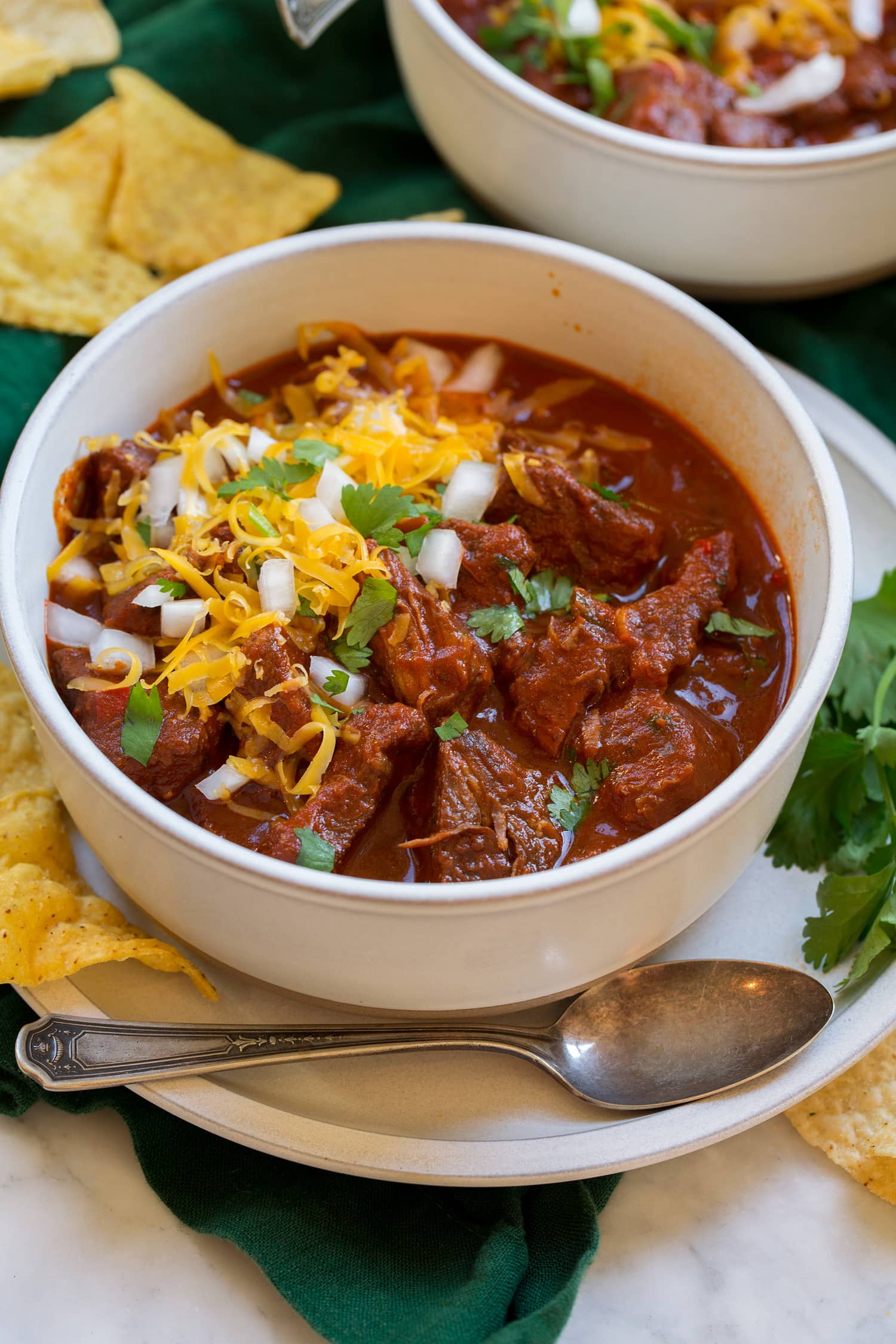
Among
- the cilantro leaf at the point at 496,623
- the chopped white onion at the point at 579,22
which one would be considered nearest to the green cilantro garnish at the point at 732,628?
the cilantro leaf at the point at 496,623

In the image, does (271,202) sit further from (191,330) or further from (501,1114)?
(501,1114)

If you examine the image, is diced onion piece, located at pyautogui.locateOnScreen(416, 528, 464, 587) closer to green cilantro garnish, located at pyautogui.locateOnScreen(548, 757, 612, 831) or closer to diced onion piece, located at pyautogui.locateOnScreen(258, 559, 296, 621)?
diced onion piece, located at pyautogui.locateOnScreen(258, 559, 296, 621)

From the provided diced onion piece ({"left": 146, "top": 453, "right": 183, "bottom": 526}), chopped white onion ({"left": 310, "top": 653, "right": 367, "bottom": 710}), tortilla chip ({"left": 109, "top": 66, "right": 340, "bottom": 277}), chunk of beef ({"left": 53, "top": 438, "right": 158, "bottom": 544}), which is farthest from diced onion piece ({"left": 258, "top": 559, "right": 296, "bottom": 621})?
tortilla chip ({"left": 109, "top": 66, "right": 340, "bottom": 277})

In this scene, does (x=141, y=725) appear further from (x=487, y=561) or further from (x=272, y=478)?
(x=487, y=561)

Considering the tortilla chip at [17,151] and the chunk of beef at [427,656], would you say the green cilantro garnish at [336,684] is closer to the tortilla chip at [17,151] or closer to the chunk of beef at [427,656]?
the chunk of beef at [427,656]

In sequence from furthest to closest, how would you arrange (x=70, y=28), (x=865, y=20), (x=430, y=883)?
(x=70, y=28)
(x=865, y=20)
(x=430, y=883)

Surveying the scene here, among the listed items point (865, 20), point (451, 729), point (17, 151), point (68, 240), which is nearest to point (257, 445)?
point (451, 729)
